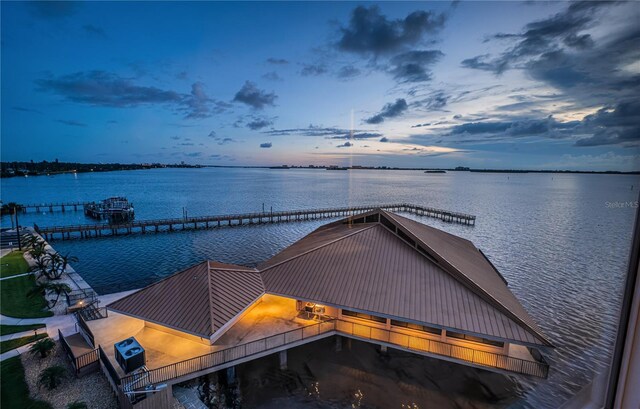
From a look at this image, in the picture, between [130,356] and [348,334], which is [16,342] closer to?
[130,356]

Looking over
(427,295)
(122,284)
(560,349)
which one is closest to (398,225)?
(427,295)

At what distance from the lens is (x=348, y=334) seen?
16.6 meters

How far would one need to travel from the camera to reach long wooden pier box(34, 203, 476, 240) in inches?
1951

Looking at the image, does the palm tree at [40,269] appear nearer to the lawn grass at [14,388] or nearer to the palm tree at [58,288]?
the palm tree at [58,288]

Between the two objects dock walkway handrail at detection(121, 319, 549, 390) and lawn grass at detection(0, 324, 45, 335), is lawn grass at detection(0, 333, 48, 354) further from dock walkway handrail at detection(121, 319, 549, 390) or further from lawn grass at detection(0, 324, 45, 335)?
dock walkway handrail at detection(121, 319, 549, 390)

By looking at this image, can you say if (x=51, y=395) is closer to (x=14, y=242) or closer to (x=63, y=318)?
(x=63, y=318)

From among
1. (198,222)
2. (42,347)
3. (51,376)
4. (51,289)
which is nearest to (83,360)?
(51,376)

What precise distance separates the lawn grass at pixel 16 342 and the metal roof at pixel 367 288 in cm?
510

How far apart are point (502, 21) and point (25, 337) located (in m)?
24.9

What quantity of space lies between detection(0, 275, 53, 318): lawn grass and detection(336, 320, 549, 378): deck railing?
1938cm

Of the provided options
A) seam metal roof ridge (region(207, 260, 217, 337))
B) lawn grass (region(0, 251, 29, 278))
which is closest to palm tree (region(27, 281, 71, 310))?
lawn grass (region(0, 251, 29, 278))

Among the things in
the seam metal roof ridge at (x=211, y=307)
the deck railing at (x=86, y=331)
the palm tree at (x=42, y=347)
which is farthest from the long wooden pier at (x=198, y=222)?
the seam metal roof ridge at (x=211, y=307)

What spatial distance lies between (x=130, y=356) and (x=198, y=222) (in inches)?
1899

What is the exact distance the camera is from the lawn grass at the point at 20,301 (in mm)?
20188
